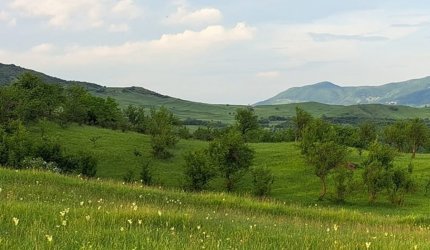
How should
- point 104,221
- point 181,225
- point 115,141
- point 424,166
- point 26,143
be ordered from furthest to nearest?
point 115,141
point 424,166
point 26,143
point 181,225
point 104,221

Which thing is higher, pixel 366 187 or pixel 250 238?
pixel 250 238

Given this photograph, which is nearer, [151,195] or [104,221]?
[104,221]

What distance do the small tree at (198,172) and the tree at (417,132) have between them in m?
42.0

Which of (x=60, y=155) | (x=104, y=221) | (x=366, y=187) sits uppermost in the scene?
(x=104, y=221)

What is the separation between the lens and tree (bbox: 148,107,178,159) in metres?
76.9

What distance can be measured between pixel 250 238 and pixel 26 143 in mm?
54750

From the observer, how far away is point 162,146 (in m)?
76.6

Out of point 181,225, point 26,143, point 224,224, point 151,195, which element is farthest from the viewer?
point 26,143

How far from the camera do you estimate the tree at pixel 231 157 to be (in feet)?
206

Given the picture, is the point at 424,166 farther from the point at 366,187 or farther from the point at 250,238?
the point at 250,238

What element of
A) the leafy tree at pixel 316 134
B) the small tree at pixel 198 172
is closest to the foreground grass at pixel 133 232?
the small tree at pixel 198 172

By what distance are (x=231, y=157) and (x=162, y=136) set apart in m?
18.5

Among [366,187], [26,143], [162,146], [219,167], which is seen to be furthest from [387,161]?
[26,143]

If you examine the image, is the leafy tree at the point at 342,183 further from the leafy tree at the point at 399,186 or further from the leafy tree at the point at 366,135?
the leafy tree at the point at 366,135
